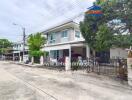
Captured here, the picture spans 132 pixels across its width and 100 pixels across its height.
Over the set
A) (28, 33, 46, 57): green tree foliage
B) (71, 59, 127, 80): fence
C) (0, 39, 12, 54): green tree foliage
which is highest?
(0, 39, 12, 54): green tree foliage

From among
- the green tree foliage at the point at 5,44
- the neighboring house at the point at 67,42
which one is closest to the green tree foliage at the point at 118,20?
the neighboring house at the point at 67,42

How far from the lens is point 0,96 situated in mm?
8094

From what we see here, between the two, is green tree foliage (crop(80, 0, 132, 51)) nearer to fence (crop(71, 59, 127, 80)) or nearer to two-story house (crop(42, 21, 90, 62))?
fence (crop(71, 59, 127, 80))

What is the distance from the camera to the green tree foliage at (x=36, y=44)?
30094mm

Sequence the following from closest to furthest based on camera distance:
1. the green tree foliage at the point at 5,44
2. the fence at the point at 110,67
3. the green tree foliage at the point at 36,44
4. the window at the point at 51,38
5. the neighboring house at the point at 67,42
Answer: the fence at the point at 110,67, the neighboring house at the point at 67,42, the green tree foliage at the point at 36,44, the window at the point at 51,38, the green tree foliage at the point at 5,44

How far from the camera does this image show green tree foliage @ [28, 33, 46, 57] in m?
30.1

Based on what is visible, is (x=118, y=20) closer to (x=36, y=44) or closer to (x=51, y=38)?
(x=36, y=44)

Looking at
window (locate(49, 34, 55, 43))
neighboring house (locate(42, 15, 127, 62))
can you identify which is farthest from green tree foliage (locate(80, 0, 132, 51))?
window (locate(49, 34, 55, 43))

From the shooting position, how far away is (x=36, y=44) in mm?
30531

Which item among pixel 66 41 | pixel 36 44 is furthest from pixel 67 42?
pixel 36 44

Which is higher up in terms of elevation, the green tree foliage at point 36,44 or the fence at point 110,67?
the green tree foliage at point 36,44

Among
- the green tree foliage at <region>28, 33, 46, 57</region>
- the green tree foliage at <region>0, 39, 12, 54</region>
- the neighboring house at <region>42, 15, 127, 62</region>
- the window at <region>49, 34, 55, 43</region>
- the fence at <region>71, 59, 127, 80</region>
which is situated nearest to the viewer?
the fence at <region>71, 59, 127, 80</region>

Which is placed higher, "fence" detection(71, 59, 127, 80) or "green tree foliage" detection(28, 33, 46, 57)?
"green tree foliage" detection(28, 33, 46, 57)

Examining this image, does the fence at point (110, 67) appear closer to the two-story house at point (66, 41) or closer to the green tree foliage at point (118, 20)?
the green tree foliage at point (118, 20)
